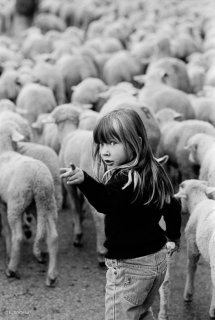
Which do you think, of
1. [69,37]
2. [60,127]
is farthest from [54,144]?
[69,37]

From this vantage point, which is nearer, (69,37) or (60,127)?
(60,127)

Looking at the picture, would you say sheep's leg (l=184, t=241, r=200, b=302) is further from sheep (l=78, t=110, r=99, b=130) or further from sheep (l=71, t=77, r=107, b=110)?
sheep (l=71, t=77, r=107, b=110)

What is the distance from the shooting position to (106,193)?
2758 millimetres

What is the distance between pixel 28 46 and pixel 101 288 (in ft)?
30.1

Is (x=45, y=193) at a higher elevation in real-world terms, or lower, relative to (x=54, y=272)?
higher

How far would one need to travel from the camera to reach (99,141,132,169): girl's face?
2.86m

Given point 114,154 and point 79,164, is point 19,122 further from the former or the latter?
point 114,154

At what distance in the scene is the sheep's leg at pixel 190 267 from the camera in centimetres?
438

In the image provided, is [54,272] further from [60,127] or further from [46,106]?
[46,106]

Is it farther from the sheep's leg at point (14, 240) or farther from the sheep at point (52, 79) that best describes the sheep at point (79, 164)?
the sheep at point (52, 79)

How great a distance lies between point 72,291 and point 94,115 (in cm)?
262

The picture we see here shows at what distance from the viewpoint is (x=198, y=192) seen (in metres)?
4.71

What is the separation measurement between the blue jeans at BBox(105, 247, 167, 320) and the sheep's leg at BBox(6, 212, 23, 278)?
1862 mm

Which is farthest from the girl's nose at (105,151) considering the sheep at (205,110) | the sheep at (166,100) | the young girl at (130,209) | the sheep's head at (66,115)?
the sheep at (205,110)
